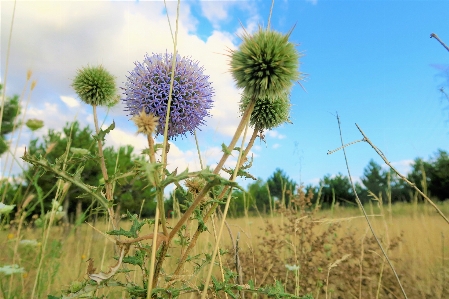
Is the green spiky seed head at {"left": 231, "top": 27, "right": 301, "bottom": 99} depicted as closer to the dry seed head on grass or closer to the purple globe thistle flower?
the purple globe thistle flower

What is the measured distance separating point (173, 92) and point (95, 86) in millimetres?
775

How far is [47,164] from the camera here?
49.3 inches

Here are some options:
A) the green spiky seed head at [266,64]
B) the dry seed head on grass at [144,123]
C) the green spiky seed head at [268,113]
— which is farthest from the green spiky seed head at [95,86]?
the dry seed head on grass at [144,123]

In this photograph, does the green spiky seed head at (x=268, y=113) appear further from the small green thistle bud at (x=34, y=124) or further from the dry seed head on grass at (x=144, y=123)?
the small green thistle bud at (x=34, y=124)

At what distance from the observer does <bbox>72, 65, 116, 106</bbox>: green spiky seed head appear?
224cm

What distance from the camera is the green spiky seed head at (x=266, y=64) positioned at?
1506mm

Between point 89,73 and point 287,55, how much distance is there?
1.36m

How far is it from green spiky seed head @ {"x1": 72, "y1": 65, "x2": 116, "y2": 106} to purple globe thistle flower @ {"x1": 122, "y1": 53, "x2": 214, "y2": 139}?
551mm

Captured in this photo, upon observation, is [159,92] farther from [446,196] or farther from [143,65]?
[446,196]

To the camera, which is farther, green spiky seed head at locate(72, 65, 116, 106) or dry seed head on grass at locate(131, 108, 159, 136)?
green spiky seed head at locate(72, 65, 116, 106)

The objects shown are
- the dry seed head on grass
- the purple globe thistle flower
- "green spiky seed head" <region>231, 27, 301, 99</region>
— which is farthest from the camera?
the purple globe thistle flower

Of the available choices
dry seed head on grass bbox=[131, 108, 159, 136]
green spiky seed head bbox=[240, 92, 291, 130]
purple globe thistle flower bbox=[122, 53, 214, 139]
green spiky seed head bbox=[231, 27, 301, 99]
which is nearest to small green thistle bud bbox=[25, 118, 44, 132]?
purple globe thistle flower bbox=[122, 53, 214, 139]

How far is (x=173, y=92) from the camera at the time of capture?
1705 millimetres

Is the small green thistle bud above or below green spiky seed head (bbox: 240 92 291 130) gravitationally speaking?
above
